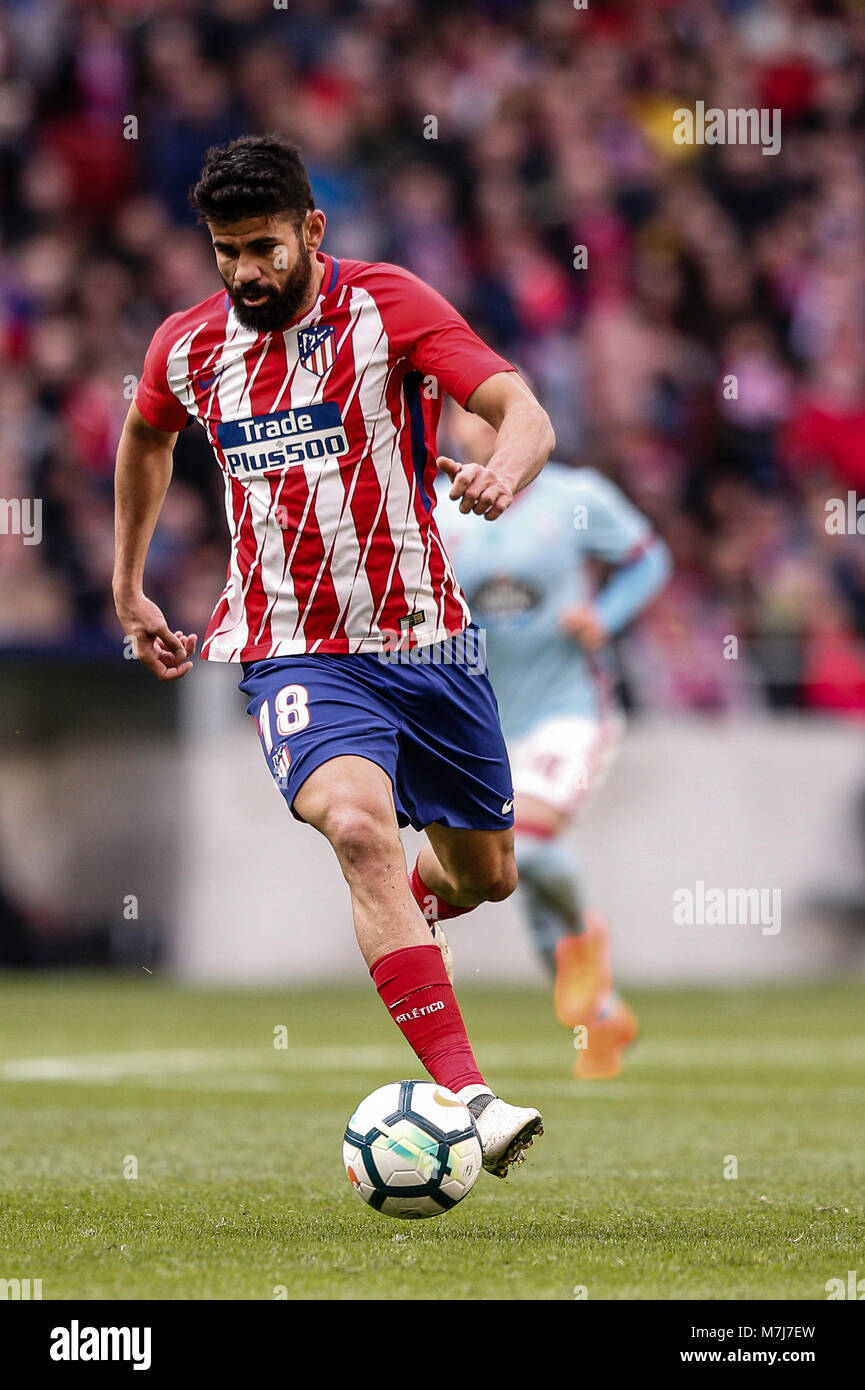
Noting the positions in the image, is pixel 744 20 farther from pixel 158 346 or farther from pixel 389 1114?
pixel 389 1114

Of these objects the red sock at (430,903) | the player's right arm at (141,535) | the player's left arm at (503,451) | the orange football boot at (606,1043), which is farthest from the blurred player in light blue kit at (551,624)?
the player's left arm at (503,451)

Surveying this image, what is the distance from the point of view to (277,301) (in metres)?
4.77

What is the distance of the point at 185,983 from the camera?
1155 centimetres

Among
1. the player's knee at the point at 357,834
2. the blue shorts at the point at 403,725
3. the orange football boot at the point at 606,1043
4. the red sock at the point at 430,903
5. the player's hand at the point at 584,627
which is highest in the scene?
the player's hand at the point at 584,627

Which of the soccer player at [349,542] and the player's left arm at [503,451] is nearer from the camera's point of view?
the player's left arm at [503,451]

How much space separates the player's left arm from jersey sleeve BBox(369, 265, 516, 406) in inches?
1.7

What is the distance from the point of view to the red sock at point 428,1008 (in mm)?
4523

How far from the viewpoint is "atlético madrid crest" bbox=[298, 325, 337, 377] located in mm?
4887

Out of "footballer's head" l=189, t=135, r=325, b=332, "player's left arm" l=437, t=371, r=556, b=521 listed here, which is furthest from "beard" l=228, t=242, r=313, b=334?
"player's left arm" l=437, t=371, r=556, b=521

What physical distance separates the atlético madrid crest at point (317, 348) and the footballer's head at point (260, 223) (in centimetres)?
6

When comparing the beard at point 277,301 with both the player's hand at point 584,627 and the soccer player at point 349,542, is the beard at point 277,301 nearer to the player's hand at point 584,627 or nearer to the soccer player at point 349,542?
the soccer player at point 349,542

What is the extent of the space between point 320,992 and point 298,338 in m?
6.96

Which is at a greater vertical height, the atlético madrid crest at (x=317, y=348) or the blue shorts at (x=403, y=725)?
the atlético madrid crest at (x=317, y=348)

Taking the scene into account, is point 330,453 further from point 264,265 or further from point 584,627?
point 584,627
